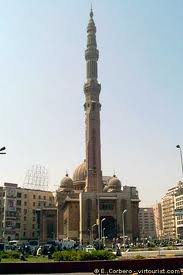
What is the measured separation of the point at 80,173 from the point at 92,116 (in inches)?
677

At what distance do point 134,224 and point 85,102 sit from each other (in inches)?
1198

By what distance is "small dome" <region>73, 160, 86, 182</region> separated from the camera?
345 ft

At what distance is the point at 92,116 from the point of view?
96.1 metres

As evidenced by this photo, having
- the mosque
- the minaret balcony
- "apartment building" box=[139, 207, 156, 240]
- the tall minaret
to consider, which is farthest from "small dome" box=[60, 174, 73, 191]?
"apartment building" box=[139, 207, 156, 240]

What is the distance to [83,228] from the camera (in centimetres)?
8819

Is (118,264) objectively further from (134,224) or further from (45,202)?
(45,202)

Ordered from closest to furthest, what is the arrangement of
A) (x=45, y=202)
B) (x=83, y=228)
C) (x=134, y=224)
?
(x=83, y=228) → (x=134, y=224) → (x=45, y=202)

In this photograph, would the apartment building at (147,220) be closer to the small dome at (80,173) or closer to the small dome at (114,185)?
the small dome at (80,173)

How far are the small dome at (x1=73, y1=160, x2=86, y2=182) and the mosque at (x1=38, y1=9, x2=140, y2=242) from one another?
5.39 ft

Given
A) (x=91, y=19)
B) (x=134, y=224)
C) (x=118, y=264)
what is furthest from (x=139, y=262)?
(x=91, y=19)

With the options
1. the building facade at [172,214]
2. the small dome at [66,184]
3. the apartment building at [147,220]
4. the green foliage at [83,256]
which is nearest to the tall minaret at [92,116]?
the small dome at [66,184]

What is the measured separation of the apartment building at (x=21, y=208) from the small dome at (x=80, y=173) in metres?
10.6

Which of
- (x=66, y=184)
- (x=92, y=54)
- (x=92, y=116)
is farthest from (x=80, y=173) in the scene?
(x=92, y=54)

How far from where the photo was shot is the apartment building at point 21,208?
99125 millimetres
